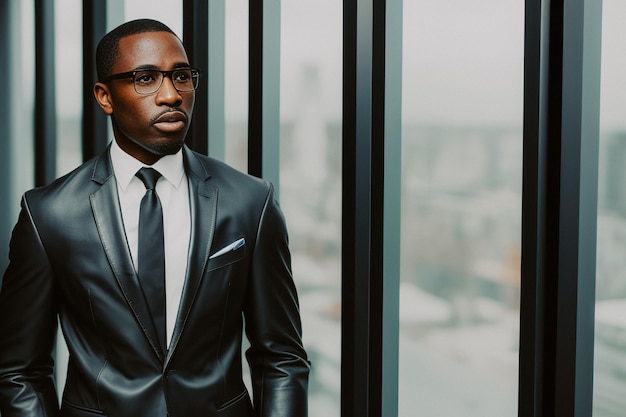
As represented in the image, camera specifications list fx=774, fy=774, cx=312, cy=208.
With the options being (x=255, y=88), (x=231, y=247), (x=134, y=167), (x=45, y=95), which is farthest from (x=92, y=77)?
(x=231, y=247)

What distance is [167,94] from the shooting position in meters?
1.38

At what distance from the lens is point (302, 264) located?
2.30m

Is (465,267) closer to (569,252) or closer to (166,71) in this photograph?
(569,252)

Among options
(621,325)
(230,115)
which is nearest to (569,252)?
(621,325)

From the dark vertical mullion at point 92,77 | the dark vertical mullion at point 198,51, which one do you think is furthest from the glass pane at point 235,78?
the dark vertical mullion at point 92,77

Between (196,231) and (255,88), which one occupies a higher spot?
(255,88)

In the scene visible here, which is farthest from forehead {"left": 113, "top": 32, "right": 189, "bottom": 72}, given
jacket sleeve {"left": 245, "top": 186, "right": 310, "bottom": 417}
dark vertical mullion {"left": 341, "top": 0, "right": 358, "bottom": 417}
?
dark vertical mullion {"left": 341, "top": 0, "right": 358, "bottom": 417}

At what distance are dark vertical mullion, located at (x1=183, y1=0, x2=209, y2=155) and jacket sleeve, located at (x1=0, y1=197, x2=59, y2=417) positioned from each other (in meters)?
1.05

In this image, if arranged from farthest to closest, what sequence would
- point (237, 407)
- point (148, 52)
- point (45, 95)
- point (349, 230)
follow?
point (45, 95) < point (349, 230) < point (237, 407) < point (148, 52)

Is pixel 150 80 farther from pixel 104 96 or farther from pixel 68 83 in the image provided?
pixel 68 83

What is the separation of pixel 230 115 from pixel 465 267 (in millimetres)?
1022

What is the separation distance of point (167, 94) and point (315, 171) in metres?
0.90

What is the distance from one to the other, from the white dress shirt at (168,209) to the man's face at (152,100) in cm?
4

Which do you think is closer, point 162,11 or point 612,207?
point 612,207
